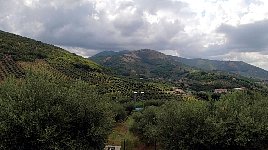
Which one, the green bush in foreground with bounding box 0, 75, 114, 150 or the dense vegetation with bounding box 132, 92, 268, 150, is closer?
the green bush in foreground with bounding box 0, 75, 114, 150

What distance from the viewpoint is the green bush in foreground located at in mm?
27422

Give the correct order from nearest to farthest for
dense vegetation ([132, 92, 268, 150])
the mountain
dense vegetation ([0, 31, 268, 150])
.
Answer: dense vegetation ([0, 31, 268, 150]) < dense vegetation ([132, 92, 268, 150]) < the mountain

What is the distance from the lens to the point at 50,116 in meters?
28.5

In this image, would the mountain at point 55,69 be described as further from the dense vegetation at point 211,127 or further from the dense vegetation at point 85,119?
the dense vegetation at point 85,119

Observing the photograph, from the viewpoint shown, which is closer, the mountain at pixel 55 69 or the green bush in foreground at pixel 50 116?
the green bush in foreground at pixel 50 116

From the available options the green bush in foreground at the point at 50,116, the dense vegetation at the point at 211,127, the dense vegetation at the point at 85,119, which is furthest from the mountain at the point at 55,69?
the green bush in foreground at the point at 50,116

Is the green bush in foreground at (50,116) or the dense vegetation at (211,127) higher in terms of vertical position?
the green bush in foreground at (50,116)

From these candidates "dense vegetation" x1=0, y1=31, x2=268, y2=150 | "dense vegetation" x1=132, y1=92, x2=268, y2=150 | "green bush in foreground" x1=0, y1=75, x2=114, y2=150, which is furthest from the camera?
"dense vegetation" x1=132, y1=92, x2=268, y2=150

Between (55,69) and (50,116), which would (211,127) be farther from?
(55,69)

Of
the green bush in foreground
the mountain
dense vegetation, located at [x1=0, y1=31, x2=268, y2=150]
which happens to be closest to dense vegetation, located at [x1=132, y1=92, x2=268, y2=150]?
dense vegetation, located at [x1=0, y1=31, x2=268, y2=150]

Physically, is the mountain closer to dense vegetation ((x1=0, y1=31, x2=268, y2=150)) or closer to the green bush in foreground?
dense vegetation ((x1=0, y1=31, x2=268, y2=150))

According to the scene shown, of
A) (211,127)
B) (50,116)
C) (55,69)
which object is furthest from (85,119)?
(55,69)

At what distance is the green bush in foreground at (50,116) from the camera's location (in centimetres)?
2742

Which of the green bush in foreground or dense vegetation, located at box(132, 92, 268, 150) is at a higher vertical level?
the green bush in foreground
